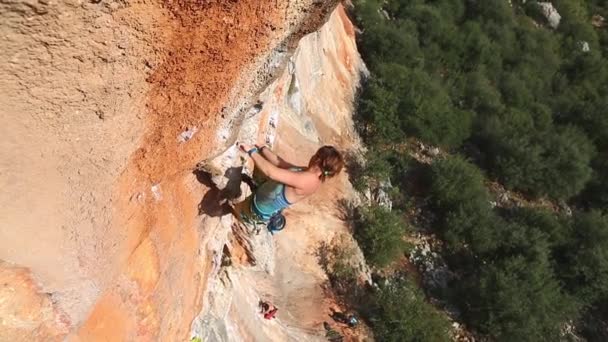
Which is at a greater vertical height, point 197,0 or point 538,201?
point 197,0

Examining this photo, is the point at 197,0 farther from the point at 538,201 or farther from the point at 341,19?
the point at 538,201

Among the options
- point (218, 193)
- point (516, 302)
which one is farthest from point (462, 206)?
point (218, 193)

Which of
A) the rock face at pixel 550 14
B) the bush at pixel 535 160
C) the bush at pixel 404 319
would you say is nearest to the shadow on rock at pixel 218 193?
the bush at pixel 404 319

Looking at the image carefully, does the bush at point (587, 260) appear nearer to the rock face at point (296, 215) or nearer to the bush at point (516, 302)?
the bush at point (516, 302)

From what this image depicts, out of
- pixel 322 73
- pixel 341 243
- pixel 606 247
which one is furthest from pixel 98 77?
pixel 606 247

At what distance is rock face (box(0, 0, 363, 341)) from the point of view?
262cm

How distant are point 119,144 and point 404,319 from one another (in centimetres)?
844

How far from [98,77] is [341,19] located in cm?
1192

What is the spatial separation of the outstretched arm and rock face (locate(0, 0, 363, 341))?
0.28 metres

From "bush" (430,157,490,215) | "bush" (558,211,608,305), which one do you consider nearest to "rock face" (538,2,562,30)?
"bush" (558,211,608,305)

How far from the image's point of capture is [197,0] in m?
2.92

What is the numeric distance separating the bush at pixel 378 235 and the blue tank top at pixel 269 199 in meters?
6.97

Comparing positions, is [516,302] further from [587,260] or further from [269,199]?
[269,199]

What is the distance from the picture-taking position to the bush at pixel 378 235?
11.4 meters
